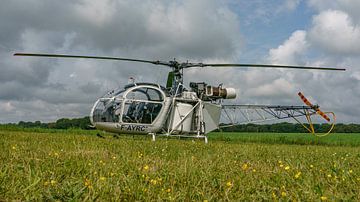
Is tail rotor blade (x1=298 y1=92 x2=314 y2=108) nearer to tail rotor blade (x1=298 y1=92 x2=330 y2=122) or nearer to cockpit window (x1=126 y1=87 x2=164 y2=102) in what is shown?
tail rotor blade (x1=298 y1=92 x2=330 y2=122)

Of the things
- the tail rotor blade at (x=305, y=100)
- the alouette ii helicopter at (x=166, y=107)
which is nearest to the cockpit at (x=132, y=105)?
the alouette ii helicopter at (x=166, y=107)

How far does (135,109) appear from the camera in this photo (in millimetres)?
14266

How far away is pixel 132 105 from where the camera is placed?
46.2ft

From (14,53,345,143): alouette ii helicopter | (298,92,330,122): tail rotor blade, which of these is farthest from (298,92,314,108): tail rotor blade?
(14,53,345,143): alouette ii helicopter

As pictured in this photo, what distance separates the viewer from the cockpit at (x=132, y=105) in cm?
1388

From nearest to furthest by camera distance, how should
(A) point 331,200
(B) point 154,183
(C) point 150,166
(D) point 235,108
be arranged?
(A) point 331,200
(B) point 154,183
(C) point 150,166
(D) point 235,108

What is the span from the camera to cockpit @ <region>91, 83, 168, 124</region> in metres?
13.9

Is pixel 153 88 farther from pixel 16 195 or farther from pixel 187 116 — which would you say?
pixel 16 195

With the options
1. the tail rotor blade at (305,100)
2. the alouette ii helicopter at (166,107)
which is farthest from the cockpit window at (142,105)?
the tail rotor blade at (305,100)

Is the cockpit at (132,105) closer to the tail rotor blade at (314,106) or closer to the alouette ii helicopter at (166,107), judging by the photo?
the alouette ii helicopter at (166,107)

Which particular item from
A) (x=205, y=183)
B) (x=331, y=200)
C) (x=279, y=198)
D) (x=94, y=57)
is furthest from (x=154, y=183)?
(x=94, y=57)

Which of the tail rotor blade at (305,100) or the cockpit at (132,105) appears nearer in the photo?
the cockpit at (132,105)

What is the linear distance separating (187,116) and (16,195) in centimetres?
1274

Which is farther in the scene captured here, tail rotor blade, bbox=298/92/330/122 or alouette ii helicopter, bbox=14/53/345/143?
tail rotor blade, bbox=298/92/330/122
